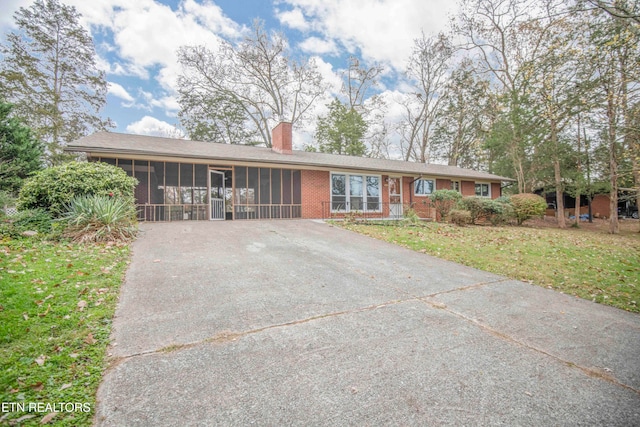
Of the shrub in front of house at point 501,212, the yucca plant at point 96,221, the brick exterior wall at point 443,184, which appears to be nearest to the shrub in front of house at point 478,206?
the shrub in front of house at point 501,212

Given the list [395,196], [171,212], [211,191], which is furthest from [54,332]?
[395,196]

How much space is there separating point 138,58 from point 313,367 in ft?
70.3

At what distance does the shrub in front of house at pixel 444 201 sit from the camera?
1461 cm

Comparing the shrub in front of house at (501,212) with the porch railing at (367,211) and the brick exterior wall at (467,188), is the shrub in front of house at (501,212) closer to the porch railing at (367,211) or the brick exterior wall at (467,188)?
the brick exterior wall at (467,188)

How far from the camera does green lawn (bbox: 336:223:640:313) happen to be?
4984 millimetres

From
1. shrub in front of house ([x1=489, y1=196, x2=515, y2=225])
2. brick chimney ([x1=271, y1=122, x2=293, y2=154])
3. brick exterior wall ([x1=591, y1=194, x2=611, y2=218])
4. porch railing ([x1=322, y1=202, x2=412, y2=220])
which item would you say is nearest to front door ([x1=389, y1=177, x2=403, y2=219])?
porch railing ([x1=322, y1=202, x2=412, y2=220])

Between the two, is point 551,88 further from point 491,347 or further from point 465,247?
point 491,347

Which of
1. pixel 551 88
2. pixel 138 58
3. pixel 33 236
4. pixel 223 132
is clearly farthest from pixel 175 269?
pixel 223 132

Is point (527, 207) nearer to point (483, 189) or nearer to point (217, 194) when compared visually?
point (483, 189)

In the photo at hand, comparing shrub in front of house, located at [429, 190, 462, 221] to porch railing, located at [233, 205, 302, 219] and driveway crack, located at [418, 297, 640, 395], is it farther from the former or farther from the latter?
driveway crack, located at [418, 297, 640, 395]

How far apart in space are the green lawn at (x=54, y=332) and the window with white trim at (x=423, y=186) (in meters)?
15.8

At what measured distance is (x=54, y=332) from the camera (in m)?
2.78

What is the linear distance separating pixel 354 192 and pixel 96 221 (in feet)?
36.6

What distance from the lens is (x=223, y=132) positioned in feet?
82.0
